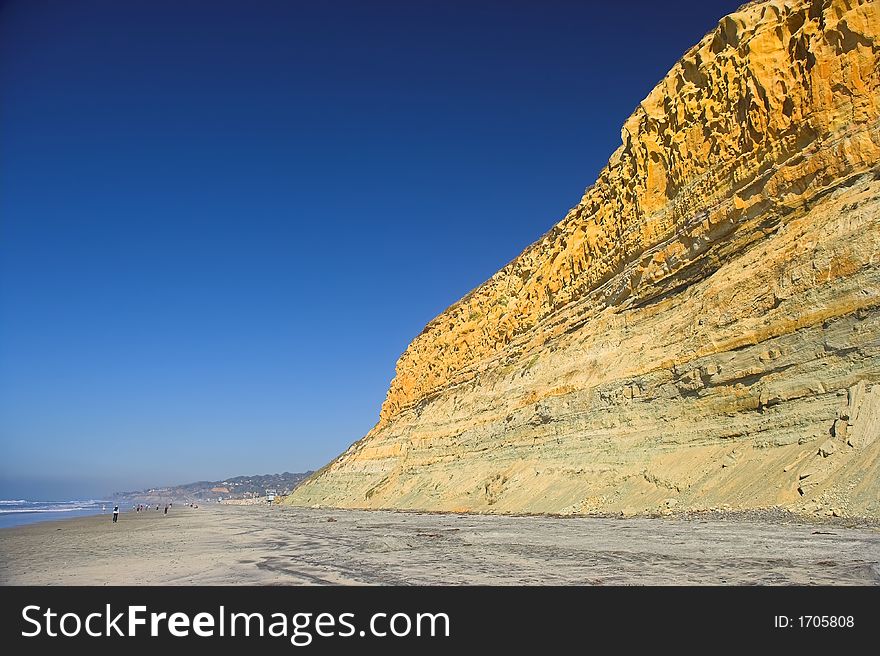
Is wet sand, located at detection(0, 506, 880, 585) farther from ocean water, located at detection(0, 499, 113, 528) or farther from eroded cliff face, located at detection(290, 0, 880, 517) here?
ocean water, located at detection(0, 499, 113, 528)

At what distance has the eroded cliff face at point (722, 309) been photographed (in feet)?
53.5

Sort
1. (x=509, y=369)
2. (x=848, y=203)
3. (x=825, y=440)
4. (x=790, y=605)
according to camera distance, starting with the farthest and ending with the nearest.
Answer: (x=509, y=369) → (x=848, y=203) → (x=825, y=440) → (x=790, y=605)

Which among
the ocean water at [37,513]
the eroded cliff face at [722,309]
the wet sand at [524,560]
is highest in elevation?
the eroded cliff face at [722,309]

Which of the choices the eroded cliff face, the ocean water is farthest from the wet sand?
the ocean water

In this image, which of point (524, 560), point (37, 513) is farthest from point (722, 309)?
point (37, 513)

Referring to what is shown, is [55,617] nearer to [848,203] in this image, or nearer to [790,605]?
[790,605]

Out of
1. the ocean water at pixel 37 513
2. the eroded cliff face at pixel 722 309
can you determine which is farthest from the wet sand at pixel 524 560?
the ocean water at pixel 37 513

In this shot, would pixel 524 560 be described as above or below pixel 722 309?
below

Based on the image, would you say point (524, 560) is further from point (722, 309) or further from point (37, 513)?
point (37, 513)

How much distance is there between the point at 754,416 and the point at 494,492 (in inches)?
563

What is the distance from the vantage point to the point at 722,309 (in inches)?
845

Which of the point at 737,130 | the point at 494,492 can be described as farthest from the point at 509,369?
the point at 737,130

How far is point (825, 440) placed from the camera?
600 inches

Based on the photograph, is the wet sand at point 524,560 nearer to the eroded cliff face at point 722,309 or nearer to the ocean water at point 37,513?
the eroded cliff face at point 722,309
